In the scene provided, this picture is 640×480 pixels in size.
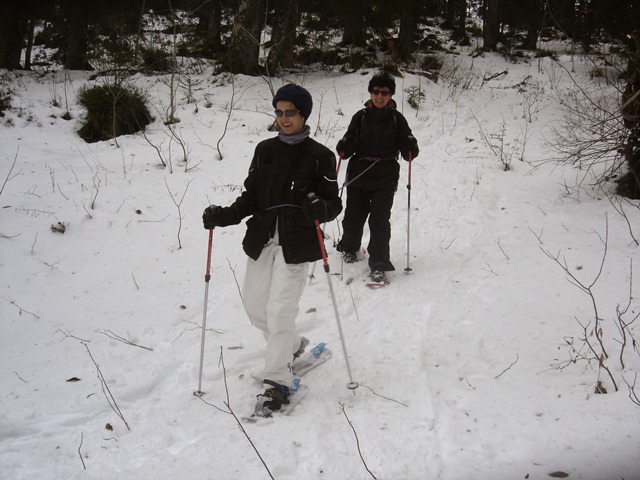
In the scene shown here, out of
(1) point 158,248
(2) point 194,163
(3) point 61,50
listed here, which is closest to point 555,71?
(2) point 194,163

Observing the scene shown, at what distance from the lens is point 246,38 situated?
1212 centimetres

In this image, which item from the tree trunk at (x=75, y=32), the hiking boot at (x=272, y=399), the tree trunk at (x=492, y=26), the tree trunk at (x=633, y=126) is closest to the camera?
the hiking boot at (x=272, y=399)

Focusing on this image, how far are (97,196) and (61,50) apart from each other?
1195 cm

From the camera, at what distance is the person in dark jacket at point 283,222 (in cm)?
326

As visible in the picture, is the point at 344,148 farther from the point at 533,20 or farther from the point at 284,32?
the point at 533,20

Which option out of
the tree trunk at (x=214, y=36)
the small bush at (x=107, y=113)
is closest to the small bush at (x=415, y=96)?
the small bush at (x=107, y=113)

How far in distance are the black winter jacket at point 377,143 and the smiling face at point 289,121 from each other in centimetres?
196

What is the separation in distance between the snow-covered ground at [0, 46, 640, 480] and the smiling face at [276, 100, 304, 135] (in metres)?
1.85

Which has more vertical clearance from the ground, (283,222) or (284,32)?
(284,32)

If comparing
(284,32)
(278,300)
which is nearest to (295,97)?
(278,300)

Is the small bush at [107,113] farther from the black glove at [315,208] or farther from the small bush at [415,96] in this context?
the black glove at [315,208]

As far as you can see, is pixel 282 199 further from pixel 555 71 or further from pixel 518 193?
pixel 555 71

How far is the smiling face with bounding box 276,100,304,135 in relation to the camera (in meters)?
3.15

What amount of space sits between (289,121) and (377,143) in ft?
6.95
